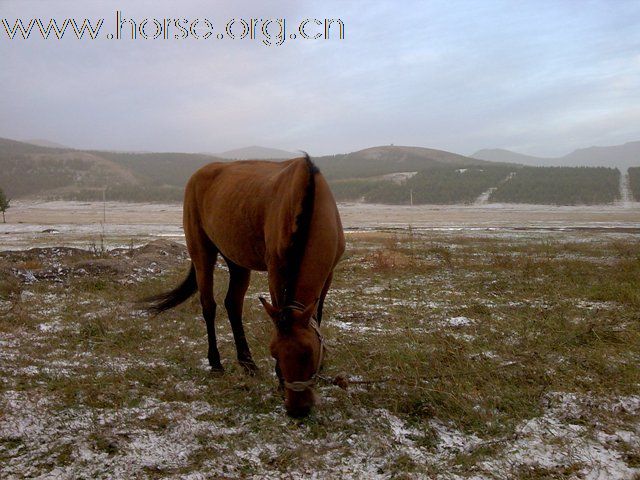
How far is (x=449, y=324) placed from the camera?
5.46 m

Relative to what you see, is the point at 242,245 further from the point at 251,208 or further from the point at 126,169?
the point at 126,169

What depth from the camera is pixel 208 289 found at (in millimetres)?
4527

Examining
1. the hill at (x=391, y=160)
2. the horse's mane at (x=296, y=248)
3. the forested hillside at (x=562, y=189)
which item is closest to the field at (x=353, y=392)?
the horse's mane at (x=296, y=248)

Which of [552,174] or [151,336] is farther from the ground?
[552,174]

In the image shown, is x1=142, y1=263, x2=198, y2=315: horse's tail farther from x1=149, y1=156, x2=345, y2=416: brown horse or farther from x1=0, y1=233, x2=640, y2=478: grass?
x1=149, y1=156, x2=345, y2=416: brown horse

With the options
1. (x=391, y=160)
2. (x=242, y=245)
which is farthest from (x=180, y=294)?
(x=391, y=160)

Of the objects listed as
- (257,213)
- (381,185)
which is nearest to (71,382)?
(257,213)

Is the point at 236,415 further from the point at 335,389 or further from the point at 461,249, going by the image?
the point at 461,249

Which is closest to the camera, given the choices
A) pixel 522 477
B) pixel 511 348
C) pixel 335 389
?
pixel 522 477

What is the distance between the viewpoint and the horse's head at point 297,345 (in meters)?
2.81

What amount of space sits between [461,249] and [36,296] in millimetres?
10195

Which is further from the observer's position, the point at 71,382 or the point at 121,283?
the point at 121,283

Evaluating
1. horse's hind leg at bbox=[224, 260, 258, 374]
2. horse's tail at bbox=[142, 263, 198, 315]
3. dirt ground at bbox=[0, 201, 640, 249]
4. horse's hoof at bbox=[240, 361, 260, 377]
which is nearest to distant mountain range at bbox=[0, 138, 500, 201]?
dirt ground at bbox=[0, 201, 640, 249]

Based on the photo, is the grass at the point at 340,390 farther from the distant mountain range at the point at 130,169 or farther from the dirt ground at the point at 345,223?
the distant mountain range at the point at 130,169
